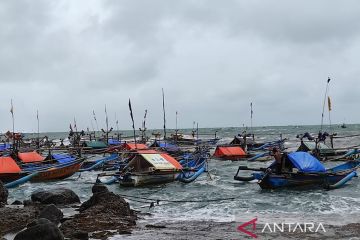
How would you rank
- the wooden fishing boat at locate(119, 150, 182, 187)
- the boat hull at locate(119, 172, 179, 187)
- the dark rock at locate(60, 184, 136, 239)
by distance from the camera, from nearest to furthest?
the dark rock at locate(60, 184, 136, 239) → the boat hull at locate(119, 172, 179, 187) → the wooden fishing boat at locate(119, 150, 182, 187)

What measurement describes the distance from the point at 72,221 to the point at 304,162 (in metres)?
12.9

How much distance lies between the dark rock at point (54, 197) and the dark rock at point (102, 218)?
2.39 metres

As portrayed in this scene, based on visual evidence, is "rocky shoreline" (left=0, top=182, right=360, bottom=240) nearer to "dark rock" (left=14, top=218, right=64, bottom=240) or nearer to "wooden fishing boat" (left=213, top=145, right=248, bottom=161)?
"dark rock" (left=14, top=218, right=64, bottom=240)

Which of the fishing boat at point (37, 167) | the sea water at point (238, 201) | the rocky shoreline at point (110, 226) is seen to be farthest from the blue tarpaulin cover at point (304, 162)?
the fishing boat at point (37, 167)

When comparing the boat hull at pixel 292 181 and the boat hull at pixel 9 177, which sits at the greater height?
the boat hull at pixel 9 177

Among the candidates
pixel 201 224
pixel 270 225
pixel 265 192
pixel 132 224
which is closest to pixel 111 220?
pixel 132 224

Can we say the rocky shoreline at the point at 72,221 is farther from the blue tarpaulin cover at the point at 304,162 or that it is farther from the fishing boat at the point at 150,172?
the blue tarpaulin cover at the point at 304,162

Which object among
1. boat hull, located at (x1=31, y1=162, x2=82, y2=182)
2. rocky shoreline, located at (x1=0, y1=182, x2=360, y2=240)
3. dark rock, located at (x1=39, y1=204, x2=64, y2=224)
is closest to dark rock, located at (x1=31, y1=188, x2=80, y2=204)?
rocky shoreline, located at (x1=0, y1=182, x2=360, y2=240)

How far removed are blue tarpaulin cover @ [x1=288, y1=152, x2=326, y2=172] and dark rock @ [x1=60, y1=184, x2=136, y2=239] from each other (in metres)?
9.83

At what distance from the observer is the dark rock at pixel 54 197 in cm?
1817

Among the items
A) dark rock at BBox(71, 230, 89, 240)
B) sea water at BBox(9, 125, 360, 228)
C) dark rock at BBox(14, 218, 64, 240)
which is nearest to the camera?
dark rock at BBox(14, 218, 64, 240)

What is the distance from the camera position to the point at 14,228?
1334cm

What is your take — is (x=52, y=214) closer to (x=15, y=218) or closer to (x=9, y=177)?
(x=15, y=218)

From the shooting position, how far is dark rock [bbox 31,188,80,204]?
1817 cm
